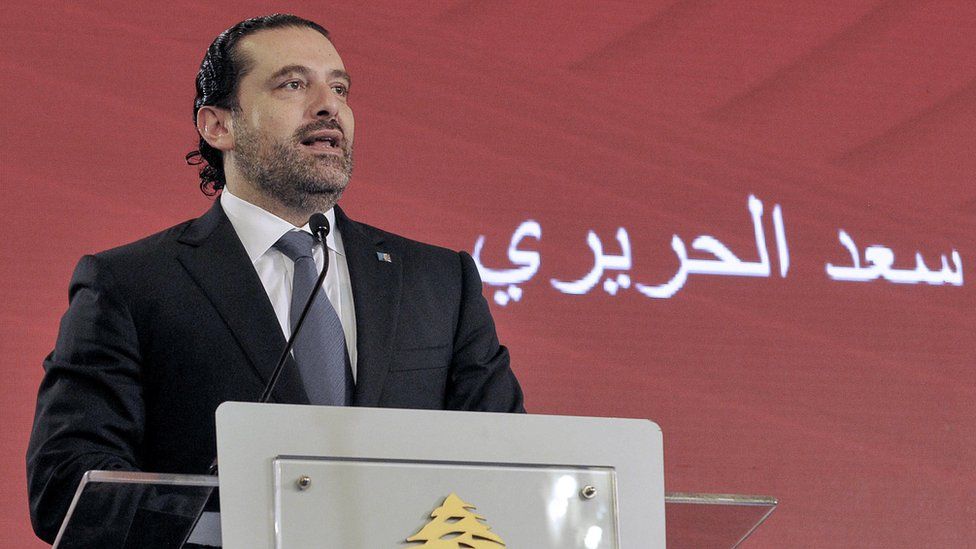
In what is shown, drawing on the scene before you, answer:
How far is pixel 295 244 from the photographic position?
2012mm

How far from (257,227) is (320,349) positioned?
0.86ft

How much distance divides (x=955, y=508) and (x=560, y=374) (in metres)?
0.86

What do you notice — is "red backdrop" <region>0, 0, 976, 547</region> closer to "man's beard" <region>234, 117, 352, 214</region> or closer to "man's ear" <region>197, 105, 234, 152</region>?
"man's ear" <region>197, 105, 234, 152</region>

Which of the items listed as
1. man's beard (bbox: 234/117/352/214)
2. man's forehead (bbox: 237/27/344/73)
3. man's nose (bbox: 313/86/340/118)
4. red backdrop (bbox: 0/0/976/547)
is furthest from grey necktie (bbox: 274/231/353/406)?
red backdrop (bbox: 0/0/976/547)

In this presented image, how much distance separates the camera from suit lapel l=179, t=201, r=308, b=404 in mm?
1830

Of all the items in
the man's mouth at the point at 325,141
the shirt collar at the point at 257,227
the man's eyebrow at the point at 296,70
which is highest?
the man's eyebrow at the point at 296,70

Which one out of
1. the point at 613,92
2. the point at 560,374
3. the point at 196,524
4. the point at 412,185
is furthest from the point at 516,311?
the point at 196,524

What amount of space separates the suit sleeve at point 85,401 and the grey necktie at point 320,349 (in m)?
0.21

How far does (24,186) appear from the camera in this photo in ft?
8.43

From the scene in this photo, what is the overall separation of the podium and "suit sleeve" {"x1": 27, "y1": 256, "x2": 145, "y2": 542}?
28 cm

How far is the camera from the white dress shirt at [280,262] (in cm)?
195

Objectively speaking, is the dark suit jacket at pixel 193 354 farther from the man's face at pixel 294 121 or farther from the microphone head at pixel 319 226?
the microphone head at pixel 319 226

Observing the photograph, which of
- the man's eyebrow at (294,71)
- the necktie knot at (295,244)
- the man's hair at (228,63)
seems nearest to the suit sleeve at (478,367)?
the necktie knot at (295,244)

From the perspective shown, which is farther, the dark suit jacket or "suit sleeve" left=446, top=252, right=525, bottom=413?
"suit sleeve" left=446, top=252, right=525, bottom=413
